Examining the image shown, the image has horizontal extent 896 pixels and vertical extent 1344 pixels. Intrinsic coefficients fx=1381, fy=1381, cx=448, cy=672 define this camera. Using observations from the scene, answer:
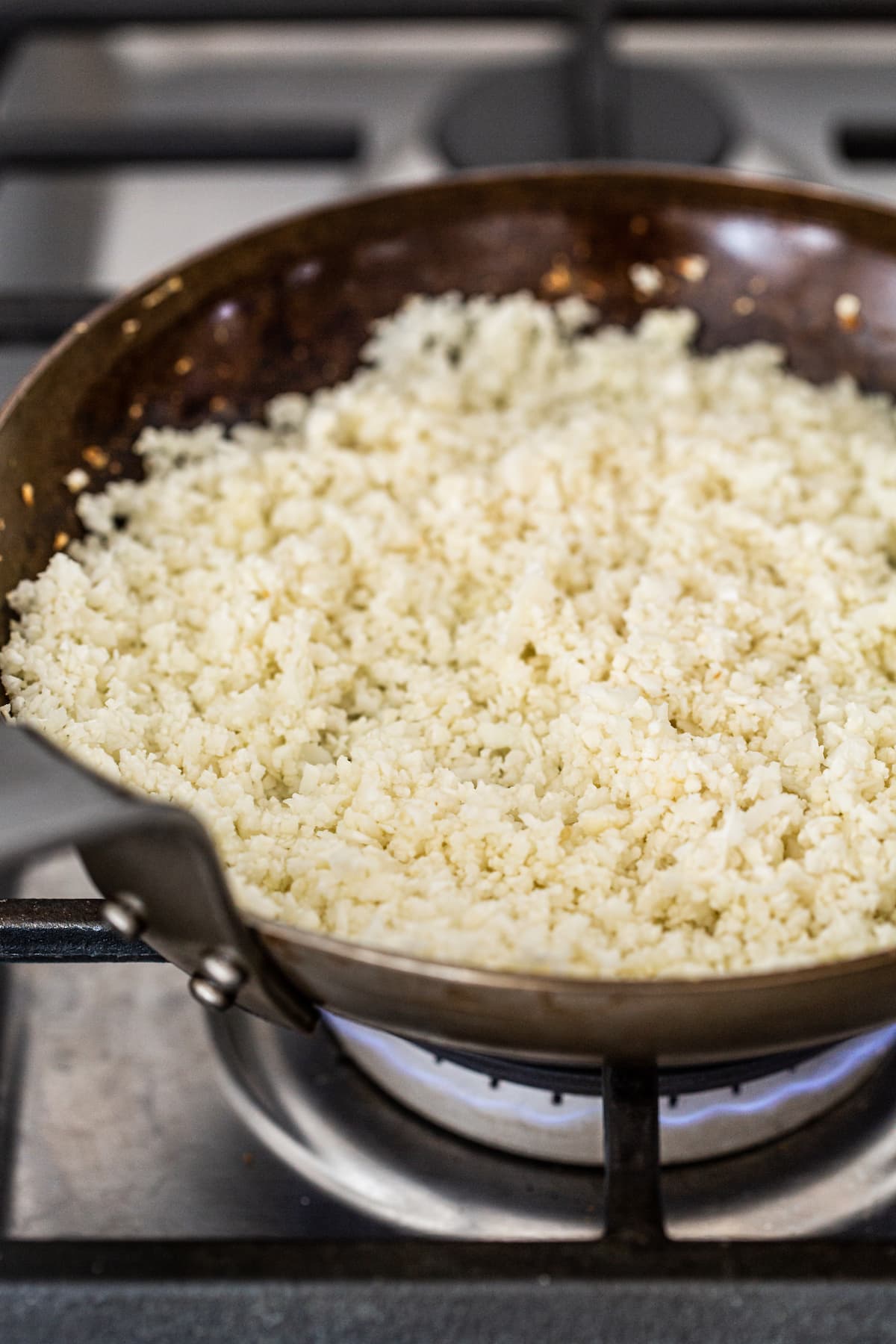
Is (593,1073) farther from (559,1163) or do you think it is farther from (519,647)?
(519,647)

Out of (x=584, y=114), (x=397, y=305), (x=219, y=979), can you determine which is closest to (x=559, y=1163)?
(x=219, y=979)

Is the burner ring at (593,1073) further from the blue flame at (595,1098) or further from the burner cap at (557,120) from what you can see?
the burner cap at (557,120)

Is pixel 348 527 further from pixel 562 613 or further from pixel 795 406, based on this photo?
pixel 795 406

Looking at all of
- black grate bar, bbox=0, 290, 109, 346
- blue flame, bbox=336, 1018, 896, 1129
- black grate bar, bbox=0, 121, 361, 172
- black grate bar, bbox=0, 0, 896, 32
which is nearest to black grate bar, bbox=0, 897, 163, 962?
blue flame, bbox=336, 1018, 896, 1129

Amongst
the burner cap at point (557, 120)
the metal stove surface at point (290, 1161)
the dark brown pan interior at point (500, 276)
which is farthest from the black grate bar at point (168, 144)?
the metal stove surface at point (290, 1161)

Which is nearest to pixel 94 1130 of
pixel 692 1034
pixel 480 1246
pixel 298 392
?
pixel 480 1246

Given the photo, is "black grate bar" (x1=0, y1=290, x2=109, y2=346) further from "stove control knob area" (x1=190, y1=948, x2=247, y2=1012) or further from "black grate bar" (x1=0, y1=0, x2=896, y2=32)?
"stove control knob area" (x1=190, y1=948, x2=247, y2=1012)
